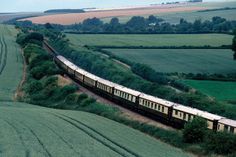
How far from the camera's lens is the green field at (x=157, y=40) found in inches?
4938

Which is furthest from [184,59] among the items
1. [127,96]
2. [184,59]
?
[127,96]

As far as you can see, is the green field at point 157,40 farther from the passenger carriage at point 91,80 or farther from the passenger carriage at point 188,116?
the passenger carriage at point 188,116

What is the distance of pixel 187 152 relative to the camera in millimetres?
37000

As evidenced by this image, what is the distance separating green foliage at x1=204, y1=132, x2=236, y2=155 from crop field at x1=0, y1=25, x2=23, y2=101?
101 feet

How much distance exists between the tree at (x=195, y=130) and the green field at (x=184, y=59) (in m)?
47.3

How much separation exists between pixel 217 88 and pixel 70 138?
40.6 metres

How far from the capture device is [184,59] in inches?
3927

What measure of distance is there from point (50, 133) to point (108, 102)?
24900 millimetres

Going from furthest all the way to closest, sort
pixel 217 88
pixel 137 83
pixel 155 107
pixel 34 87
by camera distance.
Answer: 1. pixel 217 88
2. pixel 34 87
3. pixel 137 83
4. pixel 155 107

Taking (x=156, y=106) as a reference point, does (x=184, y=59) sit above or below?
below

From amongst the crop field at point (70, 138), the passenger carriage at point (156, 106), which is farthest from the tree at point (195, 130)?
the passenger carriage at point (156, 106)

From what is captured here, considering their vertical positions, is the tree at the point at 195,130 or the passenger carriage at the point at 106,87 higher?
the tree at the point at 195,130

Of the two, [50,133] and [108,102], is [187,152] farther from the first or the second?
[108,102]

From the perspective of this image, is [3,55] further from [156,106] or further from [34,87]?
[156,106]
